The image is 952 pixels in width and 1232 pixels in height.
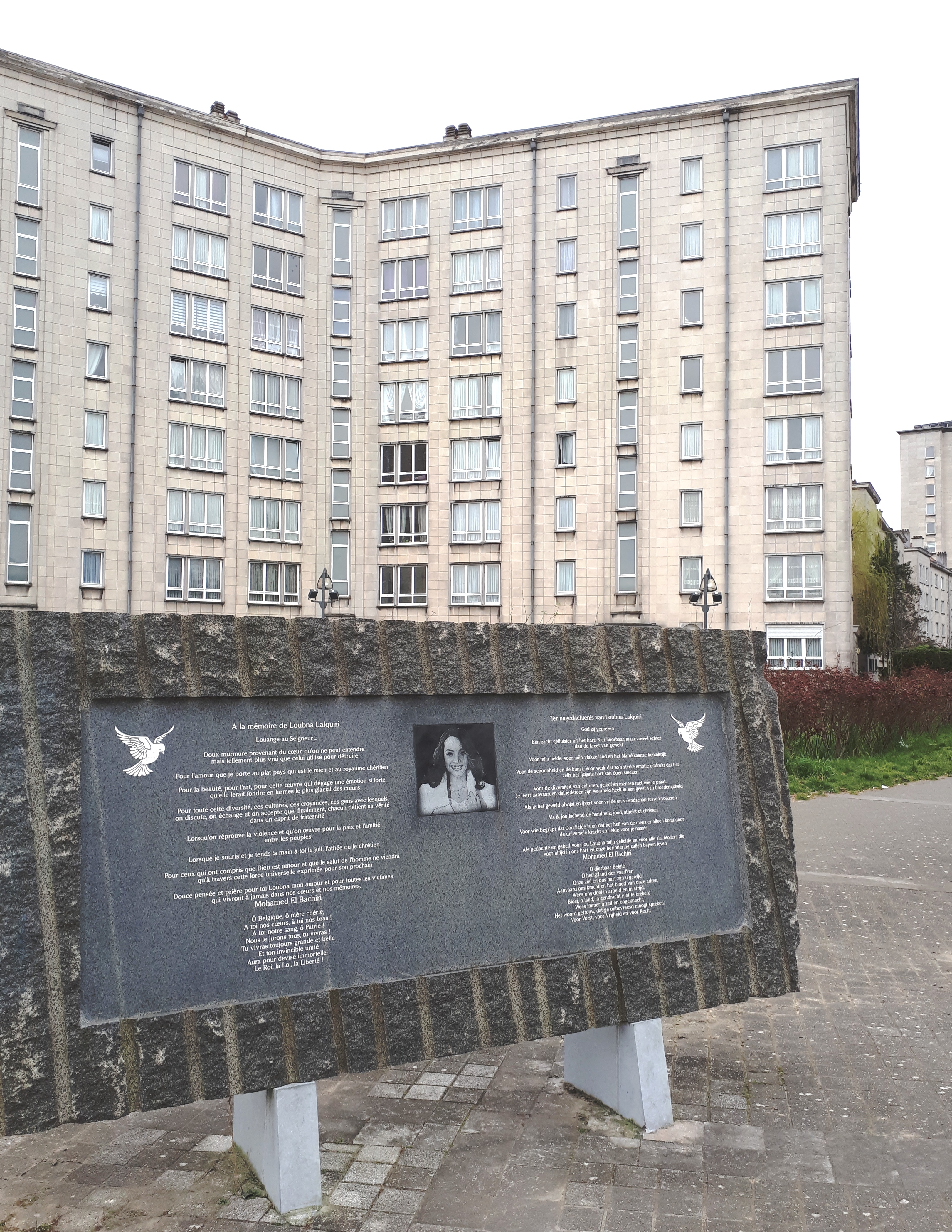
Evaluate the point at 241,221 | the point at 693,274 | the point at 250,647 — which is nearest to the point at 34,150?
the point at 241,221

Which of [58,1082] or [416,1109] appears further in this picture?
[416,1109]

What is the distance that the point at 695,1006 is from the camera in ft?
16.6

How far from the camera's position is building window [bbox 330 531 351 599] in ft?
130

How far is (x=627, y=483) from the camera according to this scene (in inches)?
1473

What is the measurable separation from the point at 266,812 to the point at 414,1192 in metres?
1.82

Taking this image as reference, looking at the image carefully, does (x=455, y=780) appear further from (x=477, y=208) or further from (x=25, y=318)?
(x=477, y=208)

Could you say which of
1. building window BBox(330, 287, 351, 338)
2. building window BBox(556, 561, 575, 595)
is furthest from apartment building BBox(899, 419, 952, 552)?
building window BBox(330, 287, 351, 338)

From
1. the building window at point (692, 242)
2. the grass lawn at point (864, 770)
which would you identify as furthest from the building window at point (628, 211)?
the grass lawn at point (864, 770)

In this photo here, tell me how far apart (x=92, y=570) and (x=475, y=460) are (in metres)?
13.8

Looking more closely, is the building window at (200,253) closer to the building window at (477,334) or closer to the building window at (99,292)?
the building window at (99,292)

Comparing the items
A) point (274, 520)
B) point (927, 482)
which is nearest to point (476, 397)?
point (274, 520)

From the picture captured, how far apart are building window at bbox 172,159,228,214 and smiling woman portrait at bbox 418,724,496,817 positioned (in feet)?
123

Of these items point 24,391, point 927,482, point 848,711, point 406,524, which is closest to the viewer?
point 848,711

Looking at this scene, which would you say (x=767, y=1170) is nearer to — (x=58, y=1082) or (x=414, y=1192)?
(x=414, y=1192)
